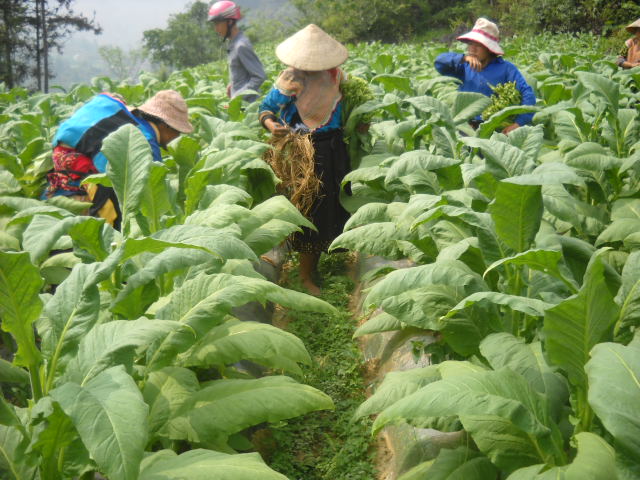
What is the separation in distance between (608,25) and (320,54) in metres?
15.8

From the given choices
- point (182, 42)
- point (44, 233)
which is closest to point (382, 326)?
point (44, 233)

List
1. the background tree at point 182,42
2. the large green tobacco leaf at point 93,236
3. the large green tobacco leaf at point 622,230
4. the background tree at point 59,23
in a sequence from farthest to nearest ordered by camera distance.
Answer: the background tree at point 182,42, the background tree at point 59,23, the large green tobacco leaf at point 622,230, the large green tobacco leaf at point 93,236

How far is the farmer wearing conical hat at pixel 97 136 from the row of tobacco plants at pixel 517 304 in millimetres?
1374

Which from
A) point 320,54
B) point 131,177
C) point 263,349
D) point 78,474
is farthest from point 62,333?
point 320,54

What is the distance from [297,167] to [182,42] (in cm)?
5176

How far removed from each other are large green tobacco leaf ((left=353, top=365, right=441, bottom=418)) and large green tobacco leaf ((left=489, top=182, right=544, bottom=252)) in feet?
1.78

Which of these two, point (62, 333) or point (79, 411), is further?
point (62, 333)

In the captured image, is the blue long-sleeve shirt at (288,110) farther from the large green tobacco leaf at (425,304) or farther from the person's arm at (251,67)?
the large green tobacco leaf at (425,304)

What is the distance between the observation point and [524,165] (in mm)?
2582

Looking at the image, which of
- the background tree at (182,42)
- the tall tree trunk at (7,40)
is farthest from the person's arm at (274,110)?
the background tree at (182,42)

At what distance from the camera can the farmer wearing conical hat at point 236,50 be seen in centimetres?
633

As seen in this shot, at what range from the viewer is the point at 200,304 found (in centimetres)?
217

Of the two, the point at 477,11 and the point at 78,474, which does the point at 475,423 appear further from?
the point at 477,11

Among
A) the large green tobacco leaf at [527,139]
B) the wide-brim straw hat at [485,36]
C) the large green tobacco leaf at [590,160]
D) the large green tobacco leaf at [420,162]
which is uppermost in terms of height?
the wide-brim straw hat at [485,36]
